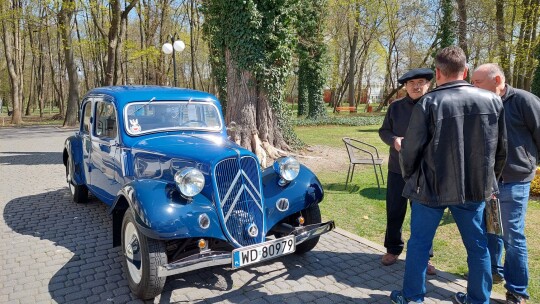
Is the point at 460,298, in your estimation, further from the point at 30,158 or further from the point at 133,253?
the point at 30,158

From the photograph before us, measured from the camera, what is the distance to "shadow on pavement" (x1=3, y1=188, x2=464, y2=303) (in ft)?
11.2

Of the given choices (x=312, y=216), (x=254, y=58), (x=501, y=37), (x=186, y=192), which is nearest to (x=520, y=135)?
(x=312, y=216)

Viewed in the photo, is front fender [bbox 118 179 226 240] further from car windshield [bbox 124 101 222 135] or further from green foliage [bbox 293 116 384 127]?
green foliage [bbox 293 116 384 127]

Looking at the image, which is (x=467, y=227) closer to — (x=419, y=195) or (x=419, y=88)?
(x=419, y=195)

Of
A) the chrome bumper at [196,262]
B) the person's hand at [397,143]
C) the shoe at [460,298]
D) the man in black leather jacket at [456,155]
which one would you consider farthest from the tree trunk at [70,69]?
the shoe at [460,298]

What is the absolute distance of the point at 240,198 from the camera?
11.7 ft

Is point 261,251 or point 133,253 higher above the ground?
point 261,251

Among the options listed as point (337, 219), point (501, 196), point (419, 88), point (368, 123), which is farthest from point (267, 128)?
point (368, 123)

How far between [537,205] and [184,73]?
1565 inches

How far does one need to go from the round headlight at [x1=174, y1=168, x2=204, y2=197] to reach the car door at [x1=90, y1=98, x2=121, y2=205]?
1.53m

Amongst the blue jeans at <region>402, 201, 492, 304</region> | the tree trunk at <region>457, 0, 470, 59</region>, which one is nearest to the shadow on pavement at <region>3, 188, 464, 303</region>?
the blue jeans at <region>402, 201, 492, 304</region>

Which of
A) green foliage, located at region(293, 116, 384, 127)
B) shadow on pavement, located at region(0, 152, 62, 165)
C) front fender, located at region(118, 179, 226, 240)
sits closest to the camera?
front fender, located at region(118, 179, 226, 240)

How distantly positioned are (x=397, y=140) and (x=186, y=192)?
2011 millimetres

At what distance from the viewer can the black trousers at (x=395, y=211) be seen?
386 cm
